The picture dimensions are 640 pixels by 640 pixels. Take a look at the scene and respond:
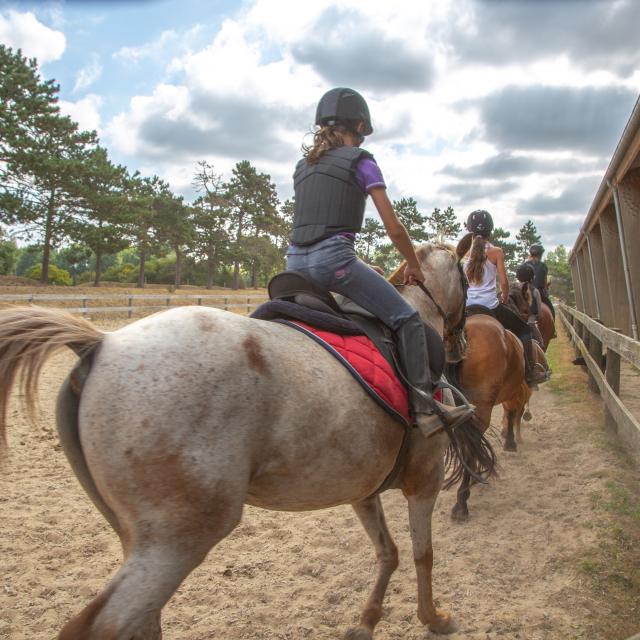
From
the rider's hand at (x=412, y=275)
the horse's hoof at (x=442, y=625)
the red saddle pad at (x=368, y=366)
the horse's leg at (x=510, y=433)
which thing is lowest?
the horse's hoof at (x=442, y=625)

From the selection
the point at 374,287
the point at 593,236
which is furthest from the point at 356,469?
the point at 593,236

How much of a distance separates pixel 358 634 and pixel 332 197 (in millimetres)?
2562

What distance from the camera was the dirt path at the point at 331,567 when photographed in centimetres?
330

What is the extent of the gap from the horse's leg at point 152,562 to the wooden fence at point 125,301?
1727 centimetres

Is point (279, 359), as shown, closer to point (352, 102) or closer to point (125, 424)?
point (125, 424)

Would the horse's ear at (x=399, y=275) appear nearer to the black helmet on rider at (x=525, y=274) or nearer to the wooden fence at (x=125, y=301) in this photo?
the black helmet on rider at (x=525, y=274)

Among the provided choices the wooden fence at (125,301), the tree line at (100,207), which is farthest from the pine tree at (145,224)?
the wooden fence at (125,301)

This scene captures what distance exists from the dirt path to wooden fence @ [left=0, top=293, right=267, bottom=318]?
14.7m

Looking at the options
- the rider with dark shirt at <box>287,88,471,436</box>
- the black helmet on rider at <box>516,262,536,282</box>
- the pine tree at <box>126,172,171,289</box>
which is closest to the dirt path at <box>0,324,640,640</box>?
the rider with dark shirt at <box>287,88,471,436</box>

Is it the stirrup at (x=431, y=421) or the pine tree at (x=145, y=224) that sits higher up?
the pine tree at (x=145, y=224)

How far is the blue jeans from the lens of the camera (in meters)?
2.79

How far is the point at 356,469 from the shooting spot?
2449 mm

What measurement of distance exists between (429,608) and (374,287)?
6.68 feet

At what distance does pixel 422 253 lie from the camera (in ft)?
12.5
